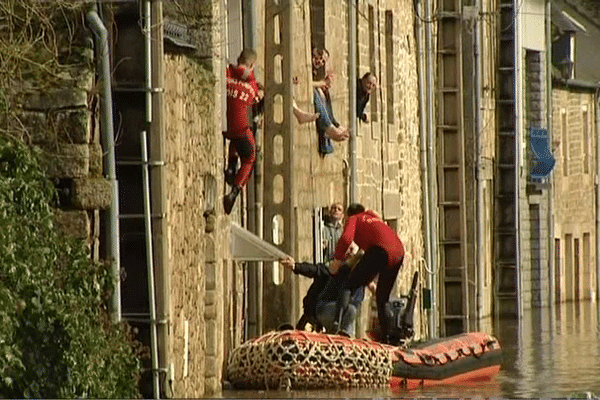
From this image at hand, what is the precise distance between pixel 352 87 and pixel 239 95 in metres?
8.08

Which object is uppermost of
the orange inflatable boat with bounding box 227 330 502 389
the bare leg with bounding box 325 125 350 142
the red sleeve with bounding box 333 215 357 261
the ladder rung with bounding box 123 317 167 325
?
the bare leg with bounding box 325 125 350 142

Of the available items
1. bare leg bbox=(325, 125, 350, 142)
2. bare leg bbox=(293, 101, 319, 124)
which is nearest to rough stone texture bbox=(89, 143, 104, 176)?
bare leg bbox=(293, 101, 319, 124)

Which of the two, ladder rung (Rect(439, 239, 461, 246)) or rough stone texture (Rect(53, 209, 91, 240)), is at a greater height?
rough stone texture (Rect(53, 209, 91, 240))

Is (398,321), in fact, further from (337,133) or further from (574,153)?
(574,153)

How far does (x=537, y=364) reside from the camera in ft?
116

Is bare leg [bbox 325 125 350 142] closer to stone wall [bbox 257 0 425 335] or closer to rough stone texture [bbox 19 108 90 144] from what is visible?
stone wall [bbox 257 0 425 335]

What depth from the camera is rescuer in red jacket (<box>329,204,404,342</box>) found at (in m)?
30.8

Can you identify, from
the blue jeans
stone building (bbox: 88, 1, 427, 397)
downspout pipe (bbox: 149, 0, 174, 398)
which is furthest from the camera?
the blue jeans

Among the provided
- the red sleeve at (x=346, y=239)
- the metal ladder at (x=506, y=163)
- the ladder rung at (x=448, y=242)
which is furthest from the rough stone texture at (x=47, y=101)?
the metal ladder at (x=506, y=163)

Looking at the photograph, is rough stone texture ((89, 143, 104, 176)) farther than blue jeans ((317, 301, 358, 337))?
No

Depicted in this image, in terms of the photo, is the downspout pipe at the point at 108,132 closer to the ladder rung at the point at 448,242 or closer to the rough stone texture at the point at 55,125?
the rough stone texture at the point at 55,125

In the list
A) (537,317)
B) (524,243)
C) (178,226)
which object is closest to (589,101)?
(524,243)

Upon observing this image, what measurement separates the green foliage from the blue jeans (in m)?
8.29

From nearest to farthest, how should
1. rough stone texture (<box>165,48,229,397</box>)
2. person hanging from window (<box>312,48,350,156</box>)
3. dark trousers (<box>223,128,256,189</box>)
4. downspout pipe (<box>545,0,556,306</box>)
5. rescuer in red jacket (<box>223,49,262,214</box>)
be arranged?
rough stone texture (<box>165,48,229,397</box>) < rescuer in red jacket (<box>223,49,262,214</box>) < dark trousers (<box>223,128,256,189</box>) < person hanging from window (<box>312,48,350,156</box>) < downspout pipe (<box>545,0,556,306</box>)
